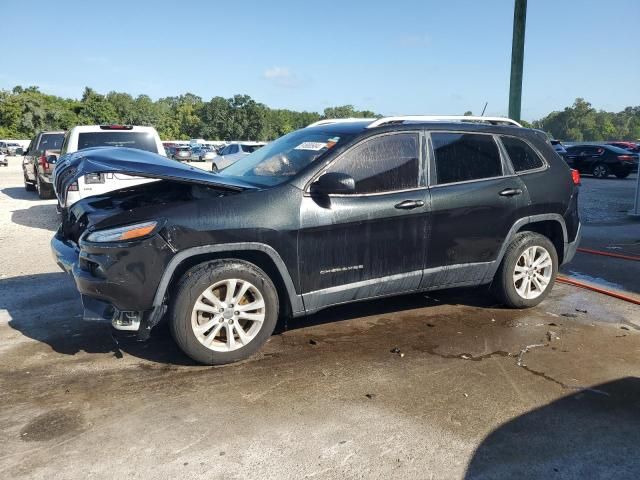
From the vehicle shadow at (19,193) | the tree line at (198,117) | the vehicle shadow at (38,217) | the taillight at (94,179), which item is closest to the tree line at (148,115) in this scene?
the tree line at (198,117)

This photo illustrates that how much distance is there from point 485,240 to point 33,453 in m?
3.82

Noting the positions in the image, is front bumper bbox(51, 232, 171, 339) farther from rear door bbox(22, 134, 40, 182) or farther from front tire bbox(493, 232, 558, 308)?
rear door bbox(22, 134, 40, 182)

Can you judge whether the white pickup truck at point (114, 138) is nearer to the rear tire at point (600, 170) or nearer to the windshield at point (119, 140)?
the windshield at point (119, 140)

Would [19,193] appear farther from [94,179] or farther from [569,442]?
Result: [569,442]

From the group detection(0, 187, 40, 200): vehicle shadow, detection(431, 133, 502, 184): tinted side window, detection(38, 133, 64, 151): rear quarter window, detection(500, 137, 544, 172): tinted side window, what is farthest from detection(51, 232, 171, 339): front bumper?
detection(38, 133, 64, 151): rear quarter window

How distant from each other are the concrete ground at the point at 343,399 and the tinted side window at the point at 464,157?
1346mm

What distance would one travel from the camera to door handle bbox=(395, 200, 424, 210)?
4.54m

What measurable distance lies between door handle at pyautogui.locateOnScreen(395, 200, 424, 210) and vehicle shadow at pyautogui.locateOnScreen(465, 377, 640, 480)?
1815 millimetres

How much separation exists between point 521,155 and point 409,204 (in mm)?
1502

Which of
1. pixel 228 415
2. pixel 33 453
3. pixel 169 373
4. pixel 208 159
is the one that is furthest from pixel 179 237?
pixel 208 159

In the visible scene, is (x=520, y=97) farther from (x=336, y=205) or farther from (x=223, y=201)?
(x=223, y=201)

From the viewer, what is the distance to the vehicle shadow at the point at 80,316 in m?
4.44

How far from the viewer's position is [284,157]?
488 centimetres

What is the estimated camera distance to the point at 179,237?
3832 mm
